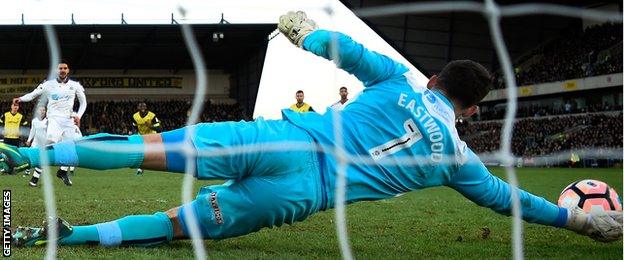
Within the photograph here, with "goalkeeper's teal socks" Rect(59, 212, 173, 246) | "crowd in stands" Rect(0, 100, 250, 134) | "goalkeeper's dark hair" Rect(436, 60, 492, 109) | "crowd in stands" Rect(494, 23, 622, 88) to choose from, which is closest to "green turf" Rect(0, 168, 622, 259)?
"goalkeeper's teal socks" Rect(59, 212, 173, 246)

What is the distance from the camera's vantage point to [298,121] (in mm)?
3232

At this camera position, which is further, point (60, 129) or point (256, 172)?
point (60, 129)

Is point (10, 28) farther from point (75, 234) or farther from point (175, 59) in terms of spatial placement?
point (75, 234)

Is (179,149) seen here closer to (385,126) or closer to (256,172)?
(256,172)

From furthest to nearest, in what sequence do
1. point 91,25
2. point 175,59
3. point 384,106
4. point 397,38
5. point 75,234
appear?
point 397,38
point 175,59
point 91,25
point 75,234
point 384,106

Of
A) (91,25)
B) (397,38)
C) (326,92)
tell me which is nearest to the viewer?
(326,92)

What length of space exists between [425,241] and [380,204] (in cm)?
248

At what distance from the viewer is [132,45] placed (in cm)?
2494

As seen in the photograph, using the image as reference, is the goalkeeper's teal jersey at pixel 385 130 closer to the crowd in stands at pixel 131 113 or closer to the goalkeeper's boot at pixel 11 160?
the goalkeeper's boot at pixel 11 160

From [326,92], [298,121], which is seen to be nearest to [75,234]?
[298,121]

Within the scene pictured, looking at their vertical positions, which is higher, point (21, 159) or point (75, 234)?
point (21, 159)

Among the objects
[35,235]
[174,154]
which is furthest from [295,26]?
[35,235]

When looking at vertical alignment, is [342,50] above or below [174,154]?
above

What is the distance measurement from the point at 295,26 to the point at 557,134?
25.2 m
